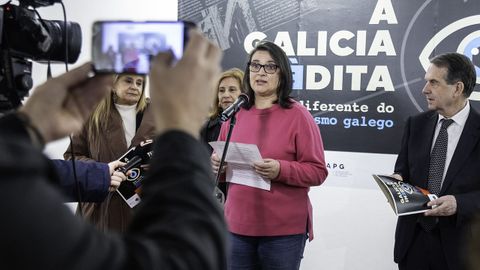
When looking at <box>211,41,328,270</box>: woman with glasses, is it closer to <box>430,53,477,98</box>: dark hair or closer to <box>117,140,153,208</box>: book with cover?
<box>117,140,153,208</box>: book with cover

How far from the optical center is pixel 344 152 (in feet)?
10.3

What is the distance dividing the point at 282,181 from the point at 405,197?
21.9 inches

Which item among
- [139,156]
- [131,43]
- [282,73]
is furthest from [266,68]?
[131,43]

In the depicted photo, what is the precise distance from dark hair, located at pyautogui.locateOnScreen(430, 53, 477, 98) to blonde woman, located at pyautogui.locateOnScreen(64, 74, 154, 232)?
152 centimetres

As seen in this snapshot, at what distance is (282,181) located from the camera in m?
2.21

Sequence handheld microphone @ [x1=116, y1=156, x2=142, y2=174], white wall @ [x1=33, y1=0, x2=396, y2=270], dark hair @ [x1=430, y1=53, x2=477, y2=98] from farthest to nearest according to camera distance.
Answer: white wall @ [x1=33, y1=0, x2=396, y2=270]
dark hair @ [x1=430, y1=53, x2=477, y2=98]
handheld microphone @ [x1=116, y1=156, x2=142, y2=174]

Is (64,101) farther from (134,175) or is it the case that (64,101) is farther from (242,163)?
(242,163)

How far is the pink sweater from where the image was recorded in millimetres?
2217

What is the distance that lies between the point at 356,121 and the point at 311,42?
617 mm

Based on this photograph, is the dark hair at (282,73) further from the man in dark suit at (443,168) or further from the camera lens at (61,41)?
the camera lens at (61,41)

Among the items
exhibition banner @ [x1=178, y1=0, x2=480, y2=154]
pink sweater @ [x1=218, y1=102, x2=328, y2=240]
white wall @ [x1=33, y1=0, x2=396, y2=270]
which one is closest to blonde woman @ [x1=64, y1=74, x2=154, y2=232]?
pink sweater @ [x1=218, y1=102, x2=328, y2=240]

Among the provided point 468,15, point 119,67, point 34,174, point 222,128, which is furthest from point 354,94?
point 34,174

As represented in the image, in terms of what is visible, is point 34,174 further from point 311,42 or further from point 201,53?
point 311,42

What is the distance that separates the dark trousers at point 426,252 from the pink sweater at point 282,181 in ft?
1.65
